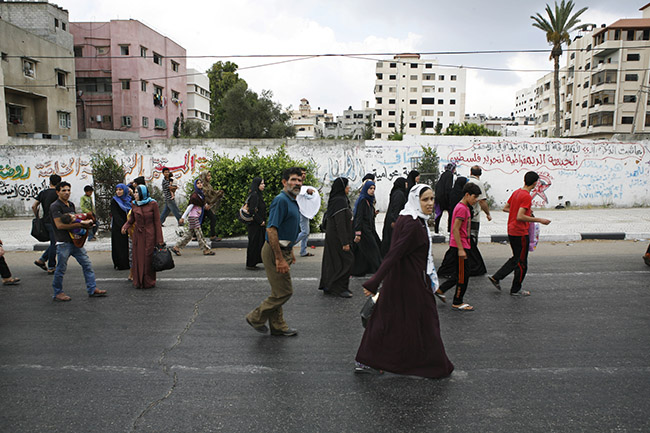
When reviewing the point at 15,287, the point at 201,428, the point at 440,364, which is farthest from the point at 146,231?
the point at 440,364

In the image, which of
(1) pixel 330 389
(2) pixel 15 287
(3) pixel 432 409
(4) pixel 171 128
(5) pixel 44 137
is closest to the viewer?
(3) pixel 432 409

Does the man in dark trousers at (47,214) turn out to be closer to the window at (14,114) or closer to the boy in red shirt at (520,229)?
the boy in red shirt at (520,229)

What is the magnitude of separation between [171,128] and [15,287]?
161 feet

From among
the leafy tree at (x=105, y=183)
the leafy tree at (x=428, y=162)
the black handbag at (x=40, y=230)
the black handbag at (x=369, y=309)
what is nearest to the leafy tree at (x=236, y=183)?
the leafy tree at (x=105, y=183)

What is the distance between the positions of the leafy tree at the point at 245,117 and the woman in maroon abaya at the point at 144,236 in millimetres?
Result: 38621

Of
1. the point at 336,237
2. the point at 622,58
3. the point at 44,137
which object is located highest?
the point at 622,58

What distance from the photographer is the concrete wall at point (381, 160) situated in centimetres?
1566

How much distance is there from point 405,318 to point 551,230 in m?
9.58

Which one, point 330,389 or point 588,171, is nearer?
point 330,389

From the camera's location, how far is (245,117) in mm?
45875

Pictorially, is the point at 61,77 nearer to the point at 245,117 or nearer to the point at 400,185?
the point at 245,117

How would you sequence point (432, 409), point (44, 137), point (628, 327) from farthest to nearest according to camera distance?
point (44, 137), point (628, 327), point (432, 409)

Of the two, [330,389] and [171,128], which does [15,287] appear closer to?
[330,389]

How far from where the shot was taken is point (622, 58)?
60.2 metres
